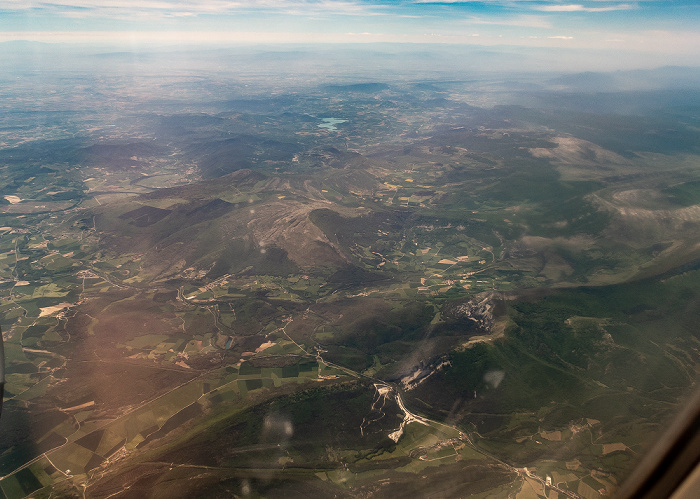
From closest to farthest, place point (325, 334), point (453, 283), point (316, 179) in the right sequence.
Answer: point (325, 334)
point (453, 283)
point (316, 179)

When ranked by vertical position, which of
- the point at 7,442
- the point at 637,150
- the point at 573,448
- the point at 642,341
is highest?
the point at 637,150

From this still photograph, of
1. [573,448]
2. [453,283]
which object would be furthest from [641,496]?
[453,283]

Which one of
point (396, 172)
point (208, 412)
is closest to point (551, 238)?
point (396, 172)

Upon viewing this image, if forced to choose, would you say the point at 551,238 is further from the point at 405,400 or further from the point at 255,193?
the point at 255,193

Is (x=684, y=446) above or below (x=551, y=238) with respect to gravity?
above

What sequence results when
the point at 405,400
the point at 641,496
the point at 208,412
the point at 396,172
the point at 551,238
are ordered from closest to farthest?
the point at 641,496 < the point at 208,412 < the point at 405,400 < the point at 551,238 < the point at 396,172

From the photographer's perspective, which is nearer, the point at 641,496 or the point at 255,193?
the point at 641,496

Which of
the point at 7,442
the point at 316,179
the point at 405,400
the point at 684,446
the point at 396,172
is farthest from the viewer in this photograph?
the point at 396,172

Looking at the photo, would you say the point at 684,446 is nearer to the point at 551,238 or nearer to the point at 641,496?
the point at 641,496

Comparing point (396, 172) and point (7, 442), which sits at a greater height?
point (396, 172)
